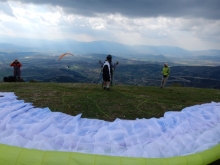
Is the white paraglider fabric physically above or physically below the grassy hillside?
above

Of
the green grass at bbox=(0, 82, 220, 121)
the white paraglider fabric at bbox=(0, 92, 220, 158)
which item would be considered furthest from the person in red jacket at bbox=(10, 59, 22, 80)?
the white paraglider fabric at bbox=(0, 92, 220, 158)

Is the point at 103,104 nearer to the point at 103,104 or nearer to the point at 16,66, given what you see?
the point at 103,104

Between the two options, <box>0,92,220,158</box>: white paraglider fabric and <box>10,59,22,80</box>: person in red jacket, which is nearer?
<box>0,92,220,158</box>: white paraglider fabric

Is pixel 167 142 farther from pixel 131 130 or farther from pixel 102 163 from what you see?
pixel 102 163

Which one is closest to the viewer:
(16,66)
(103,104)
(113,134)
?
(113,134)

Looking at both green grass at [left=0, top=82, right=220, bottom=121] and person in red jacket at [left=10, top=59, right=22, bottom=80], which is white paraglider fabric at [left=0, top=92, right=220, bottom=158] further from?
person in red jacket at [left=10, top=59, right=22, bottom=80]

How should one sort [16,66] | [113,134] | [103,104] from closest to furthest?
[113,134] < [103,104] < [16,66]

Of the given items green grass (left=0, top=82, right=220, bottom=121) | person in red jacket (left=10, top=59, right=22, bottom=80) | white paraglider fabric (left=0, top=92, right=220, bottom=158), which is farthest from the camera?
person in red jacket (left=10, top=59, right=22, bottom=80)

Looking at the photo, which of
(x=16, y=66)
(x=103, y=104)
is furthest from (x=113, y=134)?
(x=16, y=66)
